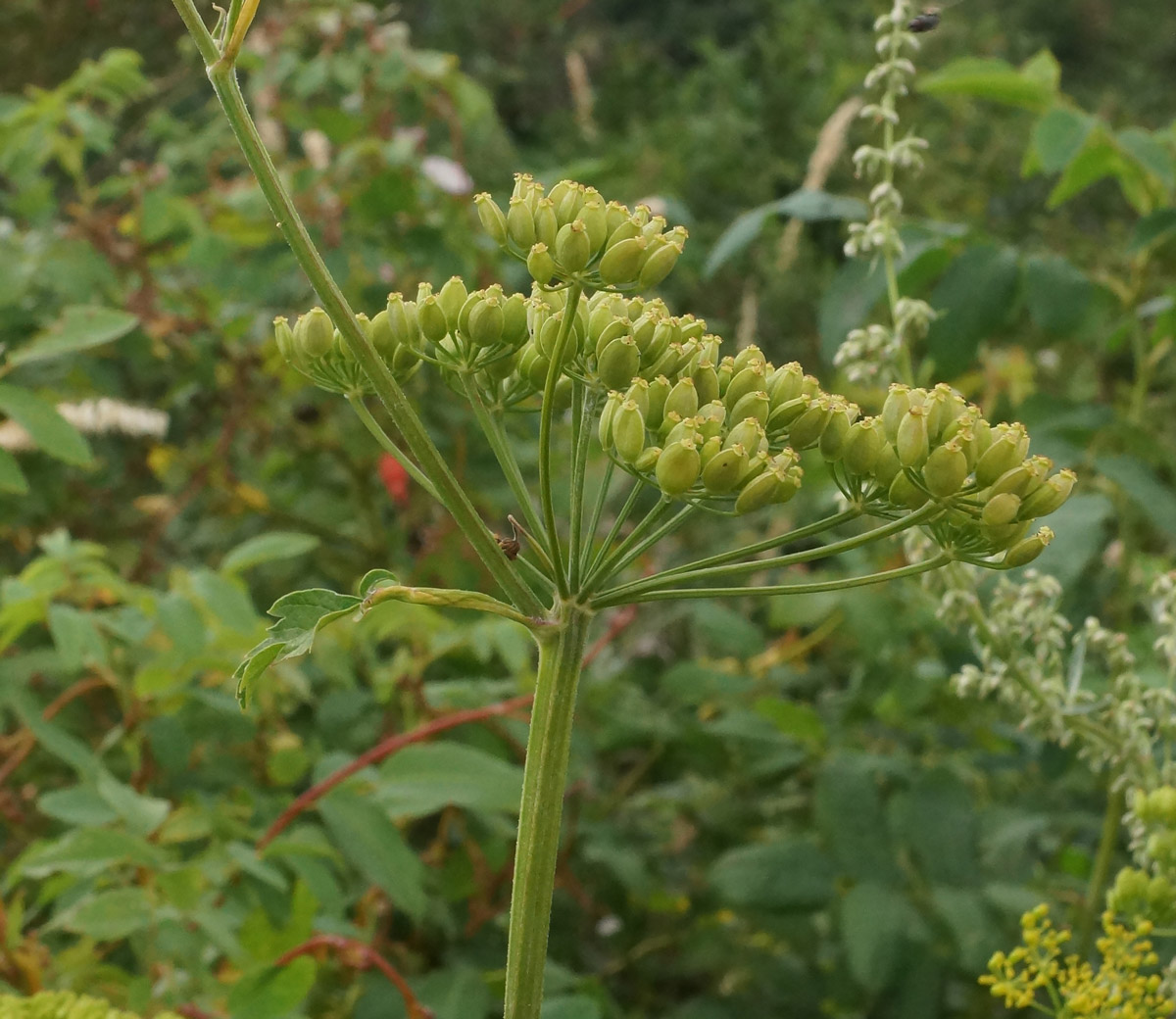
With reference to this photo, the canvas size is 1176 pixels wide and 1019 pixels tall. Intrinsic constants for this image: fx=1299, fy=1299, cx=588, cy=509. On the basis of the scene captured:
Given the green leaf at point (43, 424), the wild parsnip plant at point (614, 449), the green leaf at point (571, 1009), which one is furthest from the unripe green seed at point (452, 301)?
the green leaf at point (43, 424)

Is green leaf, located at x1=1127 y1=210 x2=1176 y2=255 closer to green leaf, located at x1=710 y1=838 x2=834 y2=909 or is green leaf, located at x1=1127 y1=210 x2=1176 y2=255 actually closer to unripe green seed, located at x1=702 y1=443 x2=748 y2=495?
green leaf, located at x1=710 y1=838 x2=834 y2=909

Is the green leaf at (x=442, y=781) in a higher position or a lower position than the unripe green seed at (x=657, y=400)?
lower

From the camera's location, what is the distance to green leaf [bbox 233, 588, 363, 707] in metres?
0.59

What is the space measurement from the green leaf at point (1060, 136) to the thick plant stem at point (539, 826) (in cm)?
97

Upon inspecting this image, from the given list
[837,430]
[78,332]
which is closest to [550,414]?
[837,430]

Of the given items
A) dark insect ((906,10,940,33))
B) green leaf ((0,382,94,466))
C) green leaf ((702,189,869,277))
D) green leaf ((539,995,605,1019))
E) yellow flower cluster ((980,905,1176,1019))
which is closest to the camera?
yellow flower cluster ((980,905,1176,1019))

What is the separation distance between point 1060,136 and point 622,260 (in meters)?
0.95

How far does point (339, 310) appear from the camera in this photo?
56 cm

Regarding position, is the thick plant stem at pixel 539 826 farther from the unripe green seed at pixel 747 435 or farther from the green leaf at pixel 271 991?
the green leaf at pixel 271 991

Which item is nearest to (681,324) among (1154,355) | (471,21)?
(1154,355)

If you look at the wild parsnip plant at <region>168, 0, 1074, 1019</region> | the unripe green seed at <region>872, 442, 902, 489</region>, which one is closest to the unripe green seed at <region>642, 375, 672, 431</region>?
the wild parsnip plant at <region>168, 0, 1074, 1019</region>

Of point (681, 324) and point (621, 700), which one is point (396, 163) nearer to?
point (621, 700)

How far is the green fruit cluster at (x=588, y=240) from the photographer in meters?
0.61

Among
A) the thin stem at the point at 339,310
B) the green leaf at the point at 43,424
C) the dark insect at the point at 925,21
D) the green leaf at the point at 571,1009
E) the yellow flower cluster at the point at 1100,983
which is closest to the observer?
the thin stem at the point at 339,310
